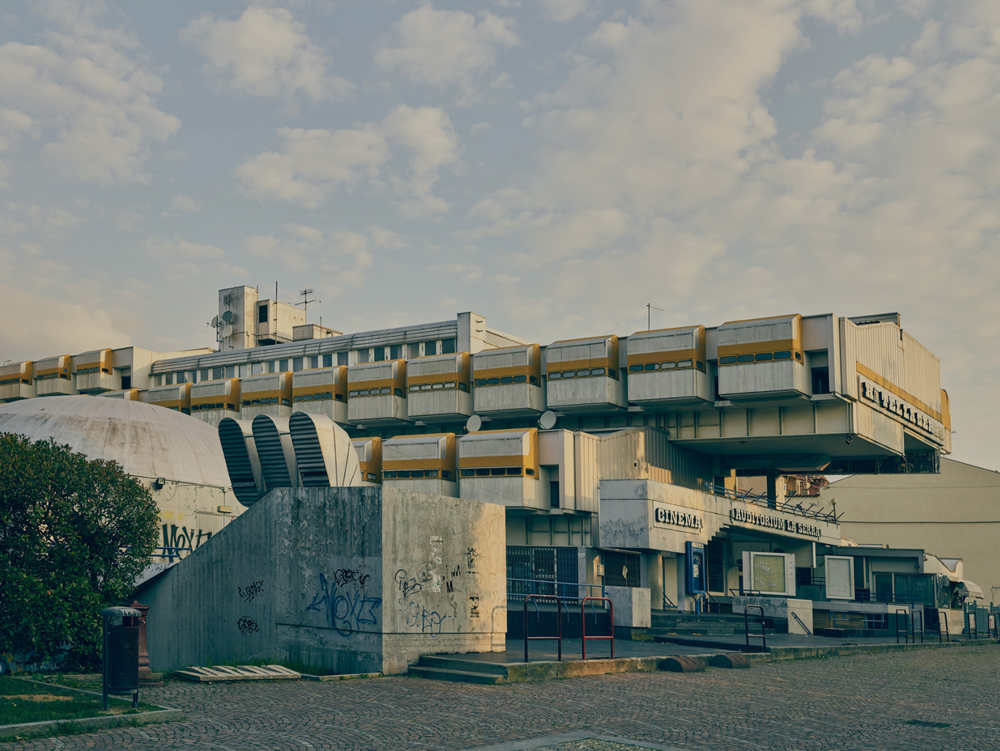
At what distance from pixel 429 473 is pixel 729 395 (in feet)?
56.2

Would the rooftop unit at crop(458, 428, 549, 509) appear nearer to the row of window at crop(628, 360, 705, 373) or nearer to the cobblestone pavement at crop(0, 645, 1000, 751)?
the row of window at crop(628, 360, 705, 373)

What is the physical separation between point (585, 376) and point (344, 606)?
37.2m

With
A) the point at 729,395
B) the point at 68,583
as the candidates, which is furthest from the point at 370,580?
the point at 729,395

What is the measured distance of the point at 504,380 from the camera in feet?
183

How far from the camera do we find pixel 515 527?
51.5m

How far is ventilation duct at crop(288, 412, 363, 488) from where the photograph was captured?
30.6 m

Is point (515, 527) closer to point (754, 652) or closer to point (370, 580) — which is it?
point (754, 652)

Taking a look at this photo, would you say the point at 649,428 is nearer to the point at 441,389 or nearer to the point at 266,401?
the point at 441,389

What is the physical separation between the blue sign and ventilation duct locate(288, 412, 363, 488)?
19597mm

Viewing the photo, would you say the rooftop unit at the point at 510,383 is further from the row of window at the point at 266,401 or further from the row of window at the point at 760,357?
the row of window at the point at 266,401

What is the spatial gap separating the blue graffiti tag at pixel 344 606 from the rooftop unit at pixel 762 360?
3408 cm

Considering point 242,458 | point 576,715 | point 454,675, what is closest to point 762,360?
point 242,458

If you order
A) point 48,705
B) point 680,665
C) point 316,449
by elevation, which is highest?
point 316,449

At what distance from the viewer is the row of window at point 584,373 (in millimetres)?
52688
